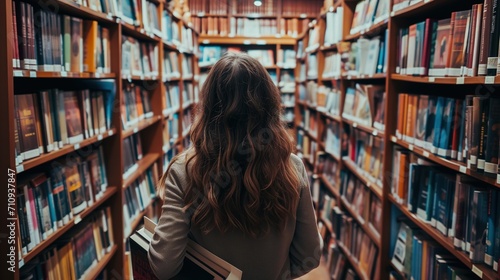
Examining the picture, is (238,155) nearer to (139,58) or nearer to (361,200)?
(361,200)

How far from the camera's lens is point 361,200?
11.5 feet

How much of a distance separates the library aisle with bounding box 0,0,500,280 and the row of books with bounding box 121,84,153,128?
2 centimetres

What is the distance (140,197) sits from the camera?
3.65m

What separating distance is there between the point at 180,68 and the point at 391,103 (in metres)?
3.36

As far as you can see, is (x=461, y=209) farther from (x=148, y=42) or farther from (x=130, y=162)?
(x=148, y=42)

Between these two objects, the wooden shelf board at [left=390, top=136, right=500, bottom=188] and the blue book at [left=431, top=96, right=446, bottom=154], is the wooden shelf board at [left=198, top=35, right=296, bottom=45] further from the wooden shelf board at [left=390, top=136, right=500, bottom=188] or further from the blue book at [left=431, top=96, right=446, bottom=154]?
the blue book at [left=431, top=96, right=446, bottom=154]

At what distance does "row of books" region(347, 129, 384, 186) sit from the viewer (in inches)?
120

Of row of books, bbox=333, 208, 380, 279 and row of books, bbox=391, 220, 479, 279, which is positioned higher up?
row of books, bbox=391, 220, 479, 279

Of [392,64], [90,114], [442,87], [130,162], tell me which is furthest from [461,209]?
[130,162]

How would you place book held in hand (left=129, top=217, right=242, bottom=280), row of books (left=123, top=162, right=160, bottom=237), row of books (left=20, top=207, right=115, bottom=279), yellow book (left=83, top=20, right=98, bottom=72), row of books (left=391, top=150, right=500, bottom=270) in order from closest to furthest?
book held in hand (left=129, top=217, right=242, bottom=280), row of books (left=391, top=150, right=500, bottom=270), row of books (left=20, top=207, right=115, bottom=279), yellow book (left=83, top=20, right=98, bottom=72), row of books (left=123, top=162, right=160, bottom=237)

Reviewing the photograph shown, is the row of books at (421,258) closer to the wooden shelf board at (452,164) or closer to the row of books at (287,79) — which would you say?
the wooden shelf board at (452,164)

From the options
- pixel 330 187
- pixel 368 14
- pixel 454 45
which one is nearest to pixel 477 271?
pixel 454 45

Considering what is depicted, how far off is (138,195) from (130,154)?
0.38m

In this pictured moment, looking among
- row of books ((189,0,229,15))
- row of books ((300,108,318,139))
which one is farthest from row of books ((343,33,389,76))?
row of books ((189,0,229,15))
